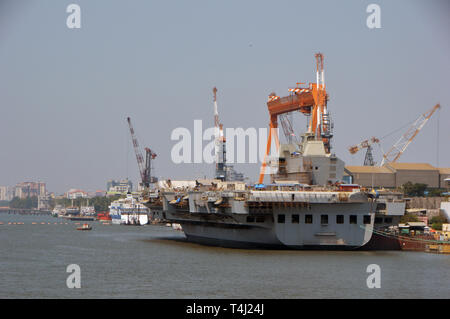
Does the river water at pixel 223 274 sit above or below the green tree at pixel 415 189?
below

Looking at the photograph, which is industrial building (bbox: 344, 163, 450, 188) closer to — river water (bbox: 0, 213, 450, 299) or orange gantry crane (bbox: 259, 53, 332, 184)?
orange gantry crane (bbox: 259, 53, 332, 184)

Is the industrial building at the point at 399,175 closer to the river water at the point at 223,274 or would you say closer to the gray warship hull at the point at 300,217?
the river water at the point at 223,274

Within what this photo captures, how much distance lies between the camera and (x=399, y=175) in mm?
123500

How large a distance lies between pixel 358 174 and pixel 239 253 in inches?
2890

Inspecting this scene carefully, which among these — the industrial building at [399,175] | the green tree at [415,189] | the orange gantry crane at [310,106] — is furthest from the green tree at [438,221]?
the industrial building at [399,175]

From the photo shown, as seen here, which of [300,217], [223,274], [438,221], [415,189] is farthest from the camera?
[415,189]

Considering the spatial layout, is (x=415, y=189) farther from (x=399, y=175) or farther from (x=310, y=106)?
(x=310, y=106)

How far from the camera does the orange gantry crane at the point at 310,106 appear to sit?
65.9 metres

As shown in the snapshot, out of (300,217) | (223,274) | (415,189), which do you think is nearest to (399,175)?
(415,189)

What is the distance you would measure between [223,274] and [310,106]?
119ft

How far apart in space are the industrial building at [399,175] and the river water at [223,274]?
70.6m

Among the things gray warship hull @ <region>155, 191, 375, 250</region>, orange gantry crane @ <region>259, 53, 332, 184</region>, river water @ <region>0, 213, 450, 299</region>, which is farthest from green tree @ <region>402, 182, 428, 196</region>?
gray warship hull @ <region>155, 191, 375, 250</region>

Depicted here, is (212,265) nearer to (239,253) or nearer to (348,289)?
(239,253)
